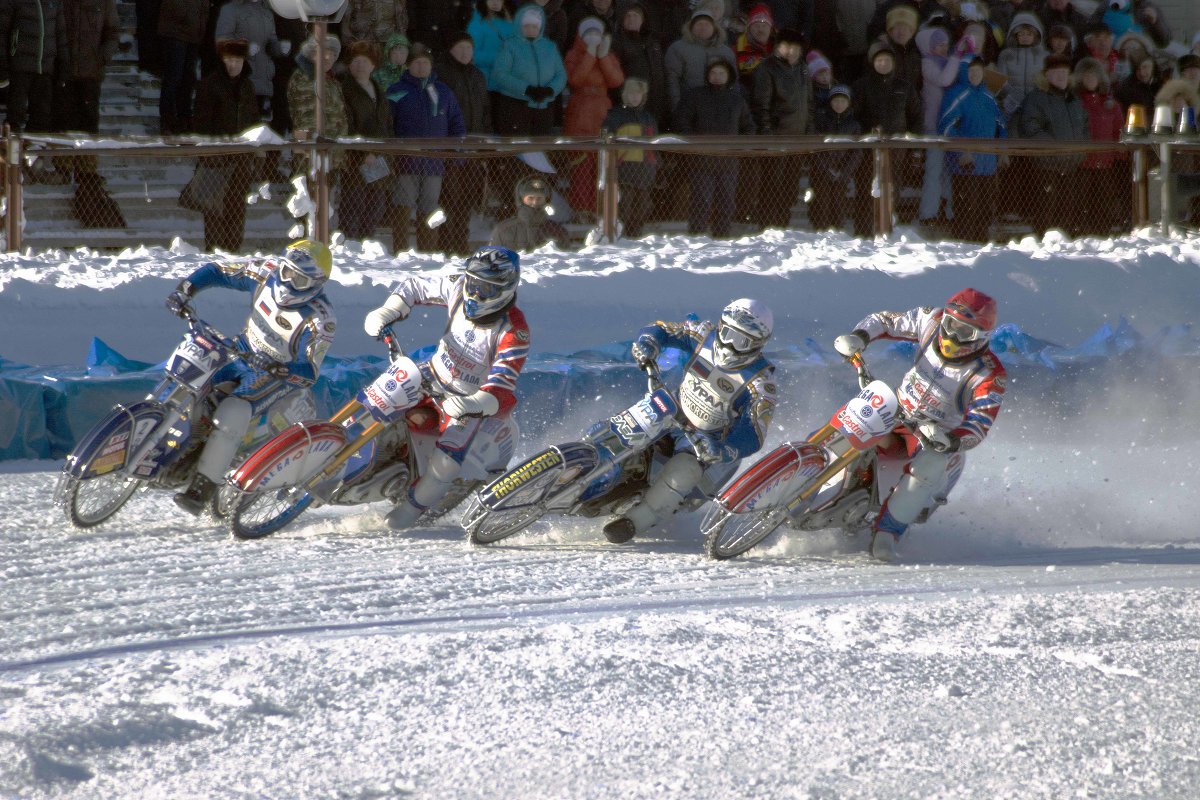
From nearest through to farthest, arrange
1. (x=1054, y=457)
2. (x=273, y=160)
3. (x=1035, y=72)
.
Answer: (x=1054, y=457)
(x=273, y=160)
(x=1035, y=72)

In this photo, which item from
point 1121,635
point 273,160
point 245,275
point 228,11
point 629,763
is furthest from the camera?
point 228,11

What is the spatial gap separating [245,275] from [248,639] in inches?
122

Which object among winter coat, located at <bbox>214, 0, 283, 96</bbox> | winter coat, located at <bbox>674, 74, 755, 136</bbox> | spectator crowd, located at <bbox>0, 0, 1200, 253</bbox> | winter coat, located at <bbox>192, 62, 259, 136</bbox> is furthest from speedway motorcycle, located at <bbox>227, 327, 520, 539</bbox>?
winter coat, located at <bbox>214, 0, 283, 96</bbox>

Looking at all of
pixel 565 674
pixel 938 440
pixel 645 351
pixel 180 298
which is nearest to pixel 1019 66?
pixel 938 440

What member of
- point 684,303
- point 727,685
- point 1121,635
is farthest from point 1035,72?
point 727,685

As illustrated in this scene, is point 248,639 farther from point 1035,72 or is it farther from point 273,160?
point 1035,72

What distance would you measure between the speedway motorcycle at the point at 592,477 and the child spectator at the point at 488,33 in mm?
6192

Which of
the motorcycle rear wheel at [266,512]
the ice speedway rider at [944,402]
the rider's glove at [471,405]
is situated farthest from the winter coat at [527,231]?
the motorcycle rear wheel at [266,512]

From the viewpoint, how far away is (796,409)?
1068 cm

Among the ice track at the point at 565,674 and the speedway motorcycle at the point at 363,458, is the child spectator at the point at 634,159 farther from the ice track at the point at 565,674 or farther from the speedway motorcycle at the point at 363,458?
the ice track at the point at 565,674

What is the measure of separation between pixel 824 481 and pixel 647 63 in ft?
21.8

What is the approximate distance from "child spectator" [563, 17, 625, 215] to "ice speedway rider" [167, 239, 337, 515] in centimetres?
579

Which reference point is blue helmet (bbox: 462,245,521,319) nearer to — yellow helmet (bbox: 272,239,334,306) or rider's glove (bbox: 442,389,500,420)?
rider's glove (bbox: 442,389,500,420)

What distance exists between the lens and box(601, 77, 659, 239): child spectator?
39.2 ft
